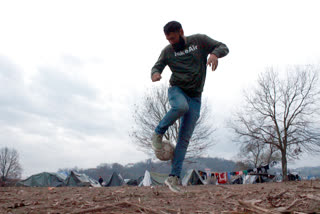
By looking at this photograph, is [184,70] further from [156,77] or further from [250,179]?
[250,179]

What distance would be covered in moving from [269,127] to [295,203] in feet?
81.4

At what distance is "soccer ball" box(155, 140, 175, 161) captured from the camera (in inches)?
134

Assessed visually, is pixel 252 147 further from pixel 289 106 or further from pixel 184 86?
pixel 184 86

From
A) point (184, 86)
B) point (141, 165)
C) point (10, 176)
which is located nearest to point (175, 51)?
point (184, 86)

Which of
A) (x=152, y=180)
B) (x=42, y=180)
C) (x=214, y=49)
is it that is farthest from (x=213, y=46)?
(x=42, y=180)

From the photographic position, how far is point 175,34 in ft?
11.4

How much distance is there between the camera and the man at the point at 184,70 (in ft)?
11.4

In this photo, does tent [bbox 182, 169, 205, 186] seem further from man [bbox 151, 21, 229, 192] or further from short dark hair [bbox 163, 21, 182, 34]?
short dark hair [bbox 163, 21, 182, 34]

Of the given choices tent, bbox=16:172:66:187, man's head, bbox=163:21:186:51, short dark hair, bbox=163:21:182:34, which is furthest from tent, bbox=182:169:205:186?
short dark hair, bbox=163:21:182:34

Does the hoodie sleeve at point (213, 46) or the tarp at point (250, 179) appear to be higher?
the hoodie sleeve at point (213, 46)

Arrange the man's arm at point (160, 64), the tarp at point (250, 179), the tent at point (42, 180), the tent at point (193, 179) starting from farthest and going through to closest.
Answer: the tarp at point (250, 179) < the tent at point (42, 180) < the tent at point (193, 179) < the man's arm at point (160, 64)

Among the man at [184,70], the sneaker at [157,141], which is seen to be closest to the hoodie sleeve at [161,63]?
the man at [184,70]

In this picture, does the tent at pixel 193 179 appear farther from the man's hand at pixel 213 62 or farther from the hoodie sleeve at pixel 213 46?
the man's hand at pixel 213 62

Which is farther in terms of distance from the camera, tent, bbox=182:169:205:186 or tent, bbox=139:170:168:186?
tent, bbox=139:170:168:186
